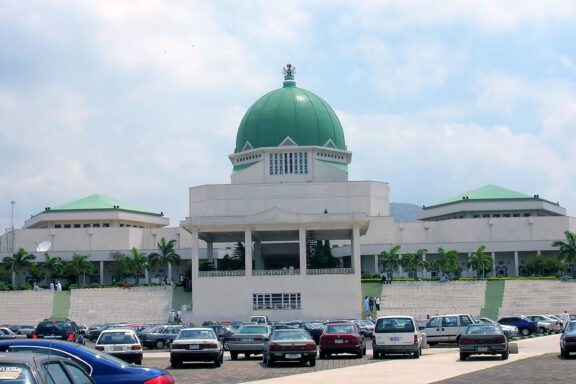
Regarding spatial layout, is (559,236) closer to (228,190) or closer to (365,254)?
(365,254)

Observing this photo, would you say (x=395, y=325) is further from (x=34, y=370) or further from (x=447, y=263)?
(x=447, y=263)

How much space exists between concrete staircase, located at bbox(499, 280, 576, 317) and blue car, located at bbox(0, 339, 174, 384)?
5233 centimetres

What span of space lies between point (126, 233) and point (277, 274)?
3457cm

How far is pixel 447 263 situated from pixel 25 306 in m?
36.4

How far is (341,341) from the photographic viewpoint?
31.2 metres

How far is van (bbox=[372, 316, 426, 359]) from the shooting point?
29.9 meters

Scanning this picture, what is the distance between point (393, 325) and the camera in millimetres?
30344

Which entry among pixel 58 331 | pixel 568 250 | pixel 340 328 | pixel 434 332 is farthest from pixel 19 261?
pixel 340 328

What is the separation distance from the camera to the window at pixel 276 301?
6469cm

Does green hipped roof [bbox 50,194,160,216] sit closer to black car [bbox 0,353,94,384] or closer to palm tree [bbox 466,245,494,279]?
palm tree [bbox 466,245,494,279]

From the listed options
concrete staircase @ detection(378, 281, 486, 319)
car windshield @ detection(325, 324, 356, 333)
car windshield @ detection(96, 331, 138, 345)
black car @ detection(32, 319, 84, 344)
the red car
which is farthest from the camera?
concrete staircase @ detection(378, 281, 486, 319)

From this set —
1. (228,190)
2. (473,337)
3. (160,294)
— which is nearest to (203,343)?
(473,337)

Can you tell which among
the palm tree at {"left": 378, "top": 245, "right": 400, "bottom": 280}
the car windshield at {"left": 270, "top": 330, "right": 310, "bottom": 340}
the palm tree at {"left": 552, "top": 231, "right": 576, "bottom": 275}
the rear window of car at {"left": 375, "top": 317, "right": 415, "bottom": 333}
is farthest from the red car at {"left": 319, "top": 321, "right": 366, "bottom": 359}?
the palm tree at {"left": 552, "top": 231, "right": 576, "bottom": 275}

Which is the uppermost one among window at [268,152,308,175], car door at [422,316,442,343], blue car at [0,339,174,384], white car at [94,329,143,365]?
window at [268,152,308,175]
